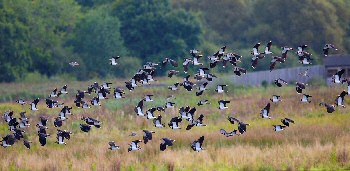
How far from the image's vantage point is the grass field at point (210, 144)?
30.4 meters

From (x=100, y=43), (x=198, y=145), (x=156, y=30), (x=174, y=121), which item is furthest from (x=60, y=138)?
(x=156, y=30)

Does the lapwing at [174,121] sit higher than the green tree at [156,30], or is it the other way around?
the green tree at [156,30]

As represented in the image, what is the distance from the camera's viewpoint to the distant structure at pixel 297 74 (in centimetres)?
7203

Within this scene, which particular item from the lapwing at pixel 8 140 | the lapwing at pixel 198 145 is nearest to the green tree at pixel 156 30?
the lapwing at pixel 8 140

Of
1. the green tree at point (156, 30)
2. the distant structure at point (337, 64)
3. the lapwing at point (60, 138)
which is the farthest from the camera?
the green tree at point (156, 30)

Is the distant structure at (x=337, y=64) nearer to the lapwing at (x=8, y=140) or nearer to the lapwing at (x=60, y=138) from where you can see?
the lapwing at (x=60, y=138)

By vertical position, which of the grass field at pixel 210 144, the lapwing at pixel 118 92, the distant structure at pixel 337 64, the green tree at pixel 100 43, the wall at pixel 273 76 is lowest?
the grass field at pixel 210 144

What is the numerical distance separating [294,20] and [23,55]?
89.0 ft

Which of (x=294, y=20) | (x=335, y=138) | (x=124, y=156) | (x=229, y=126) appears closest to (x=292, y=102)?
(x=229, y=126)

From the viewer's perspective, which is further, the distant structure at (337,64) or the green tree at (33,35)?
the green tree at (33,35)

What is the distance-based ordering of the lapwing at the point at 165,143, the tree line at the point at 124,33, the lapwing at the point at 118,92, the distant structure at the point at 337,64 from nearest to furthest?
the lapwing at the point at 165,143, the lapwing at the point at 118,92, the distant structure at the point at 337,64, the tree line at the point at 124,33

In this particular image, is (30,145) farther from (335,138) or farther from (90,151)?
(335,138)

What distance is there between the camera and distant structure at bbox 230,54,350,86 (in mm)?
72025

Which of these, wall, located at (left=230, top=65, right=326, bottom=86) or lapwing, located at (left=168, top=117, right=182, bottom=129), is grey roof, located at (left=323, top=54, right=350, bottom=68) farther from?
lapwing, located at (left=168, top=117, right=182, bottom=129)
